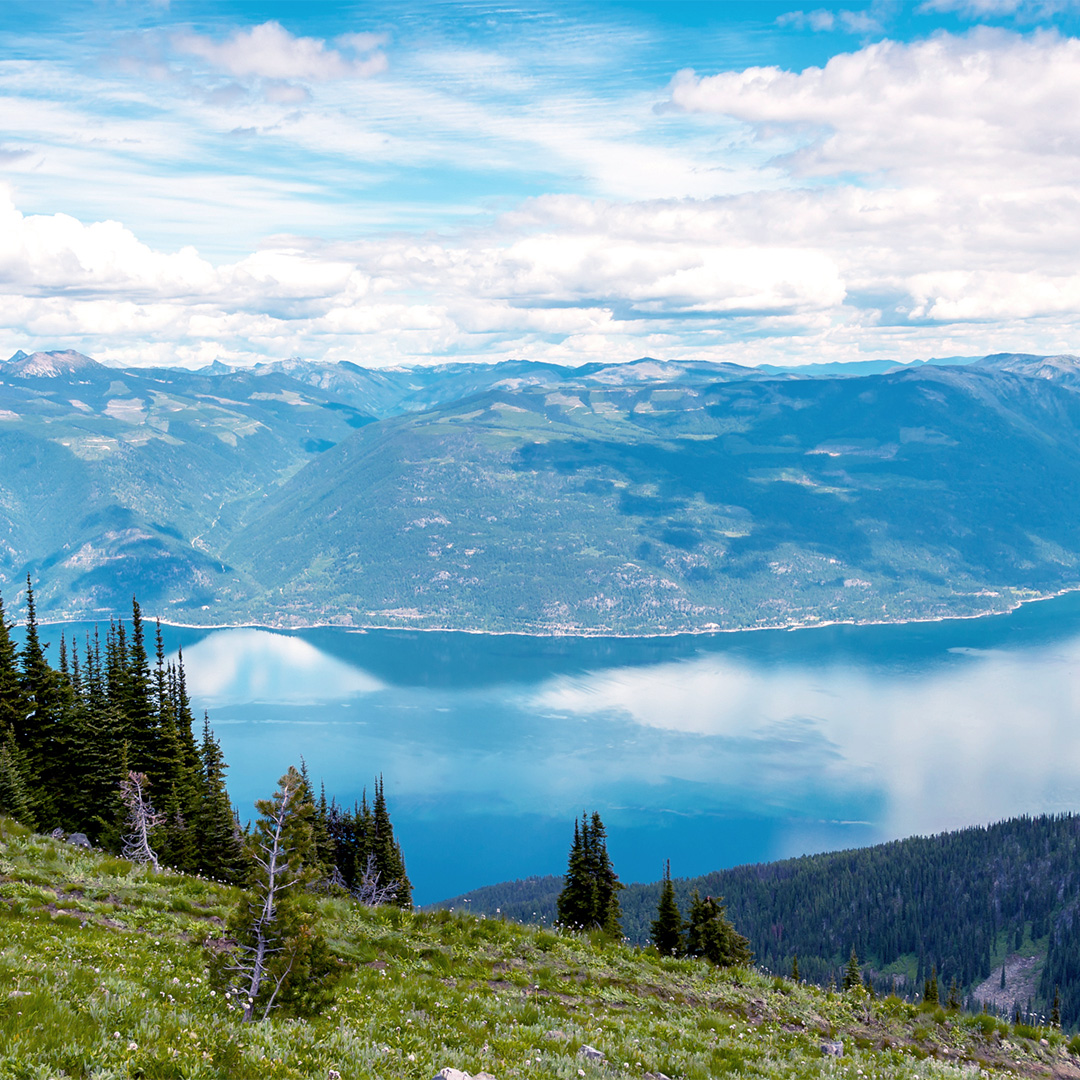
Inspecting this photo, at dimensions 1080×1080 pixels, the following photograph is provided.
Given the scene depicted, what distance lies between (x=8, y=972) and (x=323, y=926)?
29.7ft

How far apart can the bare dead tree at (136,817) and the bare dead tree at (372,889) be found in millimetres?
17112

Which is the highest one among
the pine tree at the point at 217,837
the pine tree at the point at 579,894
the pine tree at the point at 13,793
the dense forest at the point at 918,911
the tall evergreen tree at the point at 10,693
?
the tall evergreen tree at the point at 10,693

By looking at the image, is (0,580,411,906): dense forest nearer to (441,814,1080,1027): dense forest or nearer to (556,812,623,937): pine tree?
(556,812,623,937): pine tree

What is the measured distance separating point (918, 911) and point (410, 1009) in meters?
200

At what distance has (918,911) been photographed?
183125mm

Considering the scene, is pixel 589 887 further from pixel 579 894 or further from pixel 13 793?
pixel 13 793

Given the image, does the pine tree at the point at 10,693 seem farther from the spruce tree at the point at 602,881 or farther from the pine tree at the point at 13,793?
the spruce tree at the point at 602,881

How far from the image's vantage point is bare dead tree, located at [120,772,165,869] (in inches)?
1523

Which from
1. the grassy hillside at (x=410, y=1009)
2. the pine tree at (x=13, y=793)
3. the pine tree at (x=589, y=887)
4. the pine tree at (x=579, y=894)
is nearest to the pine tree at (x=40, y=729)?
the pine tree at (x=13, y=793)

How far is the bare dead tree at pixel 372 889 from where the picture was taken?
2239 inches

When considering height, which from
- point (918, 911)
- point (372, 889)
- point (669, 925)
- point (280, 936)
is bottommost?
point (918, 911)

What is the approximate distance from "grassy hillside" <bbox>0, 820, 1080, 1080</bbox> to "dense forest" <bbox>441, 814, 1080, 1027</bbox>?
501ft

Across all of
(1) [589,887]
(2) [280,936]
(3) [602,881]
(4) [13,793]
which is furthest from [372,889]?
(2) [280,936]

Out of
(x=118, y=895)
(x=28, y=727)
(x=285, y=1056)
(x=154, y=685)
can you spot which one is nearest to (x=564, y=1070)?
(x=285, y=1056)
